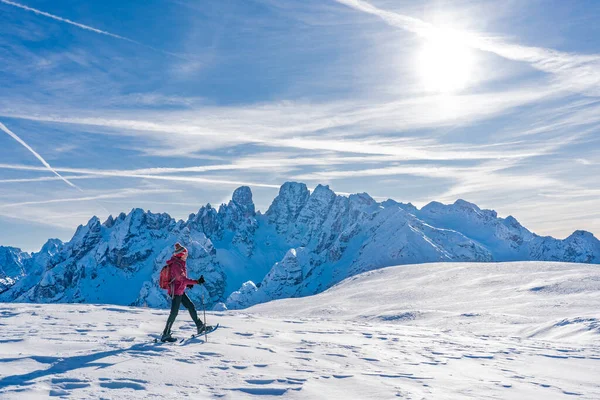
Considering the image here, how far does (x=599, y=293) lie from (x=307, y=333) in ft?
69.6

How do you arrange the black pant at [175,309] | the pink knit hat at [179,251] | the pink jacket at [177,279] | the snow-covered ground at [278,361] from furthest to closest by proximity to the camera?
the pink knit hat at [179,251]
the pink jacket at [177,279]
the black pant at [175,309]
the snow-covered ground at [278,361]

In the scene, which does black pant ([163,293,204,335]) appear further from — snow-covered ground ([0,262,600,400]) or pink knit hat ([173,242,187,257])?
pink knit hat ([173,242,187,257])

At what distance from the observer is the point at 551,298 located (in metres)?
26.2

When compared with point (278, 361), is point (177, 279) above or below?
above

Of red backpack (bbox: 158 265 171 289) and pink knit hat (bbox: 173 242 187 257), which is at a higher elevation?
pink knit hat (bbox: 173 242 187 257)

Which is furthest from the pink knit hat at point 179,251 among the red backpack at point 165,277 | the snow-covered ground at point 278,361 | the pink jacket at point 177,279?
the snow-covered ground at point 278,361

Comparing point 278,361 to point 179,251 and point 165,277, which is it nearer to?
point 165,277

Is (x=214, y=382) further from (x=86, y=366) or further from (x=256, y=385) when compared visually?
(x=86, y=366)

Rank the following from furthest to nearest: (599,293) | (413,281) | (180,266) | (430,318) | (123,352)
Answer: (413,281), (599,293), (430,318), (180,266), (123,352)

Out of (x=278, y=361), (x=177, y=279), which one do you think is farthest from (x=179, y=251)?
(x=278, y=361)

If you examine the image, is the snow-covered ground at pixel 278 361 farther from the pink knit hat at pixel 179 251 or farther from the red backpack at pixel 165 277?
the pink knit hat at pixel 179 251

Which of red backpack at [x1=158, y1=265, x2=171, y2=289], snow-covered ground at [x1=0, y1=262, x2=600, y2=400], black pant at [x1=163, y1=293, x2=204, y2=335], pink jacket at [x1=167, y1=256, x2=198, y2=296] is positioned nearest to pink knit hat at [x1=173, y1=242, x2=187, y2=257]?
pink jacket at [x1=167, y1=256, x2=198, y2=296]

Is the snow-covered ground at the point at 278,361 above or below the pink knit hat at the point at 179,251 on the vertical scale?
below

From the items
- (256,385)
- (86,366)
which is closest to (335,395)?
(256,385)
